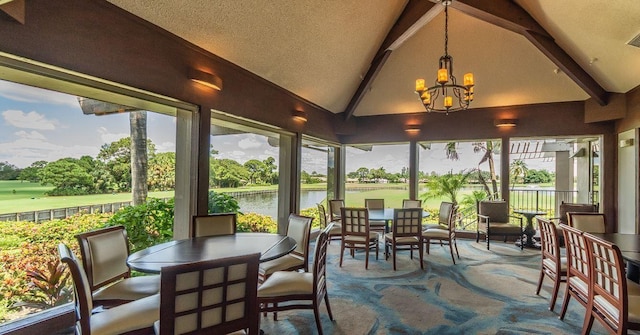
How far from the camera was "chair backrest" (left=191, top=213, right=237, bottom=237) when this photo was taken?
3.20 metres

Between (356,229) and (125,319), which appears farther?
(356,229)

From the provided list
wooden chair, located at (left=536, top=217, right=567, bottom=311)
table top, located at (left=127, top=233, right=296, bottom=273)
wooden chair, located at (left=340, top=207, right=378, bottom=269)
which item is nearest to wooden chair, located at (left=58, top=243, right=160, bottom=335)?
table top, located at (left=127, top=233, right=296, bottom=273)

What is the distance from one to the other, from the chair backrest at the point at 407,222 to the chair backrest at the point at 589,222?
1802 millimetres

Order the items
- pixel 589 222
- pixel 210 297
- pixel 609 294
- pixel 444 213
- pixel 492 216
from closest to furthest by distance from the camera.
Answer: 1. pixel 210 297
2. pixel 609 294
3. pixel 589 222
4. pixel 444 213
5. pixel 492 216

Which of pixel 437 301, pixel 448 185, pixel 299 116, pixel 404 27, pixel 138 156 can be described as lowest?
pixel 437 301

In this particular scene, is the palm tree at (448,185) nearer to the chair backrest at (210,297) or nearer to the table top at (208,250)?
the table top at (208,250)

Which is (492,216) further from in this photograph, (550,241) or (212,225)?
(212,225)

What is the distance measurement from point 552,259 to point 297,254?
276 cm

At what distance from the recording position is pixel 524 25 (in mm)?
4312

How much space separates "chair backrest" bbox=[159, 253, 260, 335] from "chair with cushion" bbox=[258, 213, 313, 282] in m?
1.17

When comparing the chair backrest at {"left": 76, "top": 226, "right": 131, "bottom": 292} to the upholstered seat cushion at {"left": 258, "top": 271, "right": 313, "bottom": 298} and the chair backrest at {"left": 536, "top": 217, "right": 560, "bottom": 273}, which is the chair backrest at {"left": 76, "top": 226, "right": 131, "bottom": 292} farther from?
the chair backrest at {"left": 536, "top": 217, "right": 560, "bottom": 273}

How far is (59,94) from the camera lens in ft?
8.57

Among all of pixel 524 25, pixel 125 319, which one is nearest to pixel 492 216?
pixel 524 25

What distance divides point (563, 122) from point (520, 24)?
297 cm
